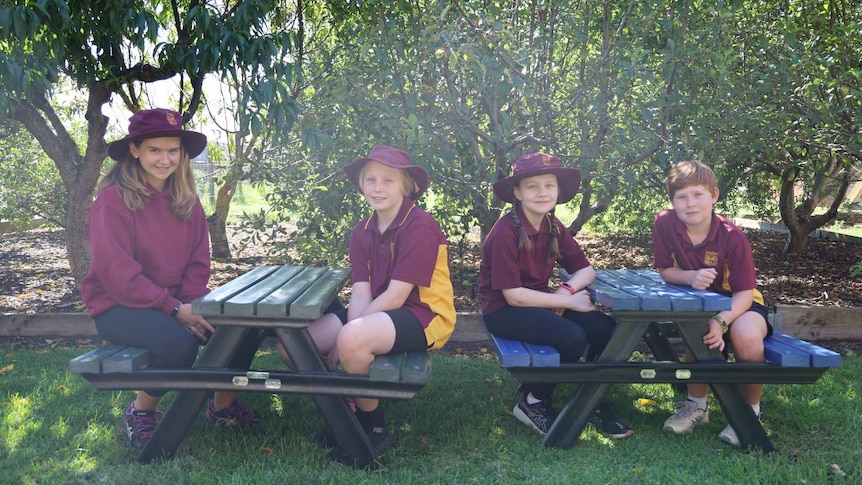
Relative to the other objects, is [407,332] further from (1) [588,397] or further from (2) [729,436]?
(2) [729,436]

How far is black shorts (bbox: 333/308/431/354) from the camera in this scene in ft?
10.3

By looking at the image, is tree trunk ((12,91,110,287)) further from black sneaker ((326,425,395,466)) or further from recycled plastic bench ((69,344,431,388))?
black sneaker ((326,425,395,466))

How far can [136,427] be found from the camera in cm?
332

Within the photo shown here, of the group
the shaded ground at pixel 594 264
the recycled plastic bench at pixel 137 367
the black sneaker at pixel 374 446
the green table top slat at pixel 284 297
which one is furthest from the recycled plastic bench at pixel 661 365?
the shaded ground at pixel 594 264

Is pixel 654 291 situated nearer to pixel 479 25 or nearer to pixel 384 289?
pixel 384 289

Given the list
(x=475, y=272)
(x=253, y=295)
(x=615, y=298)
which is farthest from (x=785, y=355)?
(x=475, y=272)

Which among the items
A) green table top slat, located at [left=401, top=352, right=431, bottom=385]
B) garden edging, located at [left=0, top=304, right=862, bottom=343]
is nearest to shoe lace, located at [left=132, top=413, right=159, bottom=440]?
green table top slat, located at [left=401, top=352, right=431, bottom=385]

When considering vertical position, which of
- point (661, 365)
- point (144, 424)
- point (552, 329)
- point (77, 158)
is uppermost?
point (77, 158)

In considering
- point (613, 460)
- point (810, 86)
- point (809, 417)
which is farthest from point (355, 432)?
point (810, 86)

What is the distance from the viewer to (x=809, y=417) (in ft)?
12.0

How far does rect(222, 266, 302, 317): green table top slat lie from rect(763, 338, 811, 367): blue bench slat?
2348 millimetres

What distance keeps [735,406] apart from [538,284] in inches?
43.4

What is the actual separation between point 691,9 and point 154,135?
3413mm

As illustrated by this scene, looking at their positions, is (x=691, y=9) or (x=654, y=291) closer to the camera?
(x=654, y=291)
